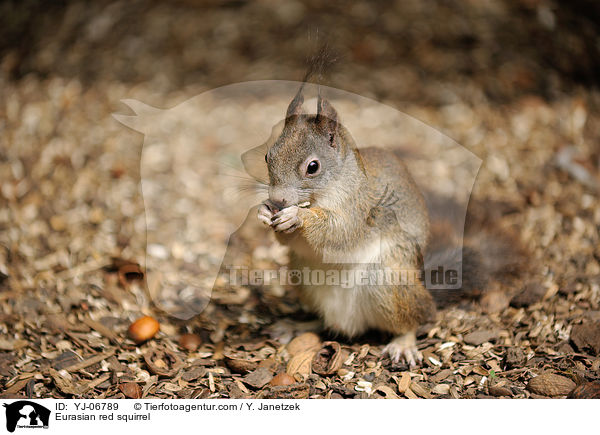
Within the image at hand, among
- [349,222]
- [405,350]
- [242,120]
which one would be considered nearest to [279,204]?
[349,222]

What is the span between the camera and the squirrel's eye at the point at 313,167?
169 cm

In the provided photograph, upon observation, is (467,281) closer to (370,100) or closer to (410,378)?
(410,378)

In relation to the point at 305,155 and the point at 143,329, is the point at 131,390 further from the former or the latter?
the point at 305,155

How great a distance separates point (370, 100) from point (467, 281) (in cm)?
84

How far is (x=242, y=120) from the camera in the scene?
2.44 meters

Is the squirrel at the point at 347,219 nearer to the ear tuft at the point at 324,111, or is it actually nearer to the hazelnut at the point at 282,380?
the ear tuft at the point at 324,111

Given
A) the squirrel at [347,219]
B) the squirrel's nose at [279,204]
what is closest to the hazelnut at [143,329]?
the squirrel at [347,219]

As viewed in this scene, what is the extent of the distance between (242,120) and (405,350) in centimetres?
117

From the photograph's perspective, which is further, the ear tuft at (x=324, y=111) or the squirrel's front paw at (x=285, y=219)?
the squirrel's front paw at (x=285, y=219)

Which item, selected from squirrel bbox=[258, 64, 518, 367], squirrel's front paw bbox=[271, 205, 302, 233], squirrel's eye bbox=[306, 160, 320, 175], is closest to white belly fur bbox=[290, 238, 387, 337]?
squirrel bbox=[258, 64, 518, 367]

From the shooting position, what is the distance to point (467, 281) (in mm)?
2086

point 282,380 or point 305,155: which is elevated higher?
point 305,155
